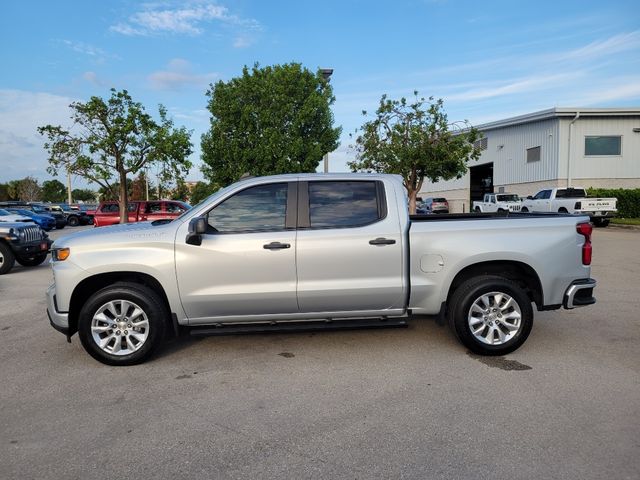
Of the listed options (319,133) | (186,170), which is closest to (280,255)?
(186,170)

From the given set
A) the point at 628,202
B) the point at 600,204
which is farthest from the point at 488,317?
the point at 628,202

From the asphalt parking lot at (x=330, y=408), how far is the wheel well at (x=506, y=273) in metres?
0.63

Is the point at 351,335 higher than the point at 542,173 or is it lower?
lower

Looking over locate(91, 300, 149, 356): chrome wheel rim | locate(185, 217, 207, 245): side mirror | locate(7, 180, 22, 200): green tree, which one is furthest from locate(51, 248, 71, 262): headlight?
locate(7, 180, 22, 200): green tree

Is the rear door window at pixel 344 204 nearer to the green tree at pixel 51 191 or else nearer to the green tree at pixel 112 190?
the green tree at pixel 112 190

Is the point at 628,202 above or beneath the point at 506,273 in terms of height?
above

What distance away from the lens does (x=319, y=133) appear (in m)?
29.4

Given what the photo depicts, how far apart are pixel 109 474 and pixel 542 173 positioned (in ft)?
110

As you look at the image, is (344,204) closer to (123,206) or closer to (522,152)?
(123,206)

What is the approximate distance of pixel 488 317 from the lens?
498cm

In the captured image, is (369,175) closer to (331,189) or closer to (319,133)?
(331,189)

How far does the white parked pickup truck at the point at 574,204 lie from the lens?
2178 centimetres

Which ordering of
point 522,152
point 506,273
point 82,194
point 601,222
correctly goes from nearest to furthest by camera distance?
point 506,273
point 601,222
point 522,152
point 82,194

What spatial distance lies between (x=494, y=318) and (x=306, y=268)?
79.0 inches
